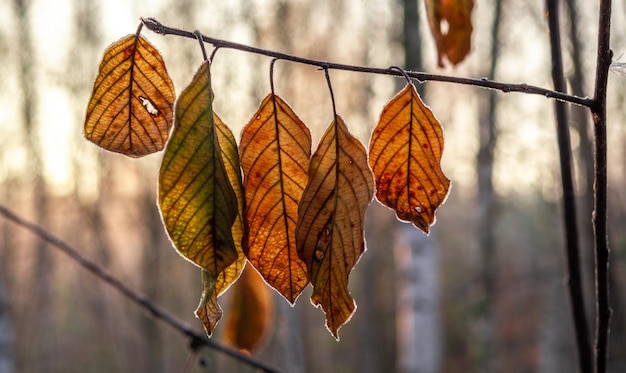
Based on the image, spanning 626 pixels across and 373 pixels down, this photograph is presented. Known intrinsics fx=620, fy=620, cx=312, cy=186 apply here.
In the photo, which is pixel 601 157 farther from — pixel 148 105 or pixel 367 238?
pixel 367 238

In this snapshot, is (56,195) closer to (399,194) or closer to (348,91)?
(348,91)

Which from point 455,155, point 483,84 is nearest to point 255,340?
point 483,84

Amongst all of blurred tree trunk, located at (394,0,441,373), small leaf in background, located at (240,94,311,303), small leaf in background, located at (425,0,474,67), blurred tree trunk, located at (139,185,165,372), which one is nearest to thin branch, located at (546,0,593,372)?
small leaf in background, located at (425,0,474,67)

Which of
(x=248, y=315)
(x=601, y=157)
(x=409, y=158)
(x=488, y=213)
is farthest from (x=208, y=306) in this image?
(x=488, y=213)

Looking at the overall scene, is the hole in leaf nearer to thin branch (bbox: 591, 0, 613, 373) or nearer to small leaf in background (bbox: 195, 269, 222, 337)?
small leaf in background (bbox: 195, 269, 222, 337)

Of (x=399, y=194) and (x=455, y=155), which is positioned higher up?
(x=455, y=155)

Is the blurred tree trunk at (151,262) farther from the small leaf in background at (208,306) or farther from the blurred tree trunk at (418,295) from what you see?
the small leaf in background at (208,306)
